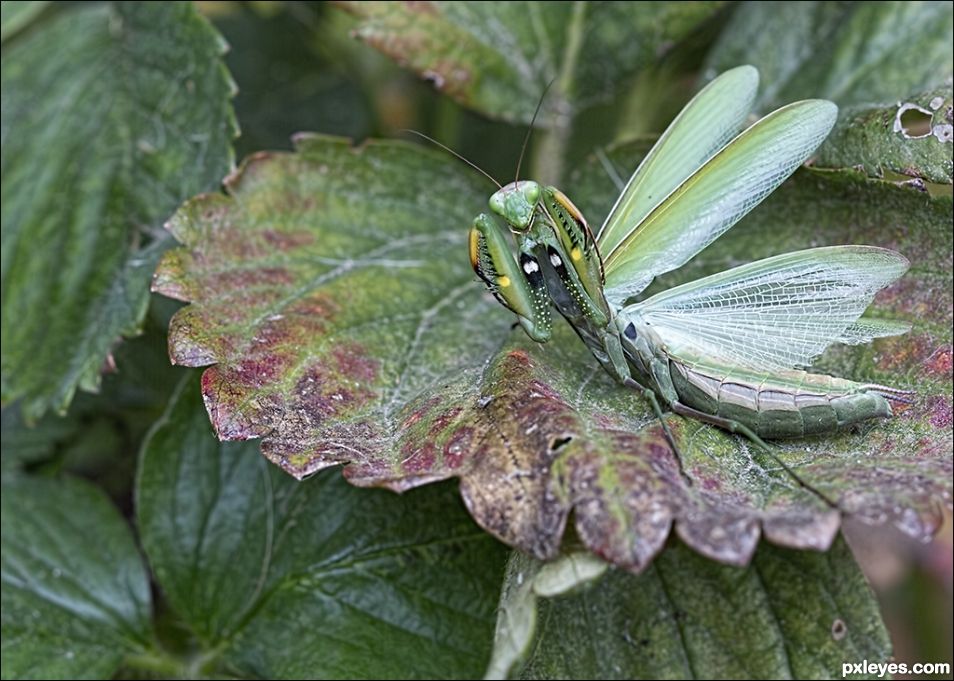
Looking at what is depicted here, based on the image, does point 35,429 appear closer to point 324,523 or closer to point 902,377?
point 324,523

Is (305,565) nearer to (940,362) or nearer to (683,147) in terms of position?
(683,147)

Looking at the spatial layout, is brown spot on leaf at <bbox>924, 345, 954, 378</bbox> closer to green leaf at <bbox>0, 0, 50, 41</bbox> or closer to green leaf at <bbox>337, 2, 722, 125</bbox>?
green leaf at <bbox>337, 2, 722, 125</bbox>

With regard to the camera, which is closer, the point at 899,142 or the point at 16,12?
the point at 899,142

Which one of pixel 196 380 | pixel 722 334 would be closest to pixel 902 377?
pixel 722 334

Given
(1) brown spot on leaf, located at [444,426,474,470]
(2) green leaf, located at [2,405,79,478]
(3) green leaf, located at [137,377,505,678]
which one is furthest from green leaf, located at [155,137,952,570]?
(2) green leaf, located at [2,405,79,478]

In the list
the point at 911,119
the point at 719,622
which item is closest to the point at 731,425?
the point at 719,622
